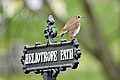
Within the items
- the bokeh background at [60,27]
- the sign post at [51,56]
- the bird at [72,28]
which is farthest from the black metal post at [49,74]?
the bokeh background at [60,27]

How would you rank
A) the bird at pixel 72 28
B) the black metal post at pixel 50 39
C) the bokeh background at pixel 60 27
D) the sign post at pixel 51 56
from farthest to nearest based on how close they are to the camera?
the bokeh background at pixel 60 27
the bird at pixel 72 28
the black metal post at pixel 50 39
the sign post at pixel 51 56

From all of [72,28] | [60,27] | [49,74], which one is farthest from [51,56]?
[60,27]

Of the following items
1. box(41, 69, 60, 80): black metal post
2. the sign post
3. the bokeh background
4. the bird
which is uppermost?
the bokeh background

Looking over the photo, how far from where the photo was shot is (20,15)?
36.4 feet

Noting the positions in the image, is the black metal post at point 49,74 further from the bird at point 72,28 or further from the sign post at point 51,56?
the bird at point 72,28

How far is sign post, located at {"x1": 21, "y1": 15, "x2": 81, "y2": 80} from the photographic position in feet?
11.9

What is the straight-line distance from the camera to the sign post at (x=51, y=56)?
3.61 m

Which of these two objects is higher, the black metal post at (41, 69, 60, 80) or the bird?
the bird

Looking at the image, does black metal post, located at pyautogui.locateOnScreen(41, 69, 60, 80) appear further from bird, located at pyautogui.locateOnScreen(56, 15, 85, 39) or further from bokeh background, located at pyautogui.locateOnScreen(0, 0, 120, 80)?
bokeh background, located at pyautogui.locateOnScreen(0, 0, 120, 80)

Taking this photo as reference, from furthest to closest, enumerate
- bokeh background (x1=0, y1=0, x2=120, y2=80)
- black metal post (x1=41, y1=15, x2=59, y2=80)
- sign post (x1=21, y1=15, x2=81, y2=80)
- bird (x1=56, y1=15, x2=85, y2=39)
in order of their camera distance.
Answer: bokeh background (x1=0, y1=0, x2=120, y2=80) → bird (x1=56, y1=15, x2=85, y2=39) → black metal post (x1=41, y1=15, x2=59, y2=80) → sign post (x1=21, y1=15, x2=81, y2=80)

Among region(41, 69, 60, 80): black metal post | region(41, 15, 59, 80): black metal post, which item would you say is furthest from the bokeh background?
region(41, 69, 60, 80): black metal post

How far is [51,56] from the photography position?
3.71m

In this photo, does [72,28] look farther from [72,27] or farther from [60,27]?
[60,27]

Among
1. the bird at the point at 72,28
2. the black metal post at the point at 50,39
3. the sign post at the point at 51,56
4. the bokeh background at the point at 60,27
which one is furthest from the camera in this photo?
the bokeh background at the point at 60,27
